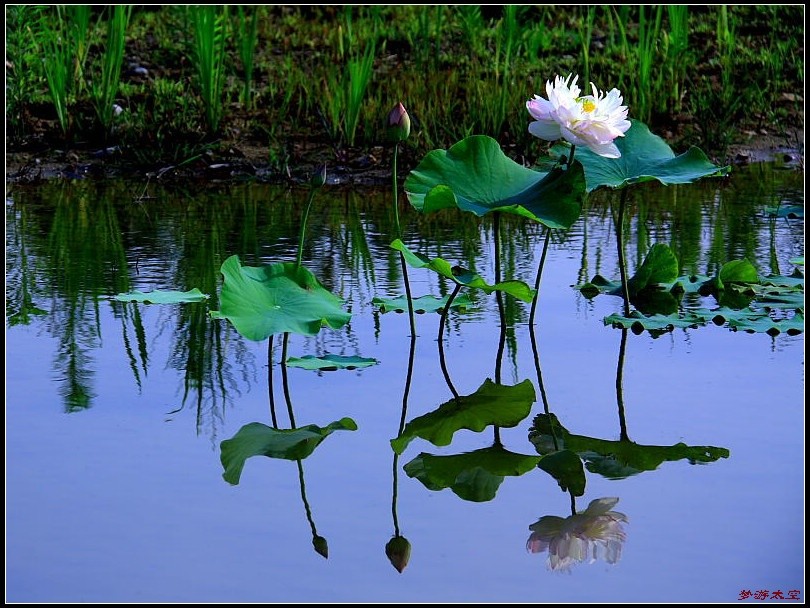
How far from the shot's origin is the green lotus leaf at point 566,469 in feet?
7.24

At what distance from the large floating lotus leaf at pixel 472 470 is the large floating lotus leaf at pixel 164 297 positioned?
1.18 m

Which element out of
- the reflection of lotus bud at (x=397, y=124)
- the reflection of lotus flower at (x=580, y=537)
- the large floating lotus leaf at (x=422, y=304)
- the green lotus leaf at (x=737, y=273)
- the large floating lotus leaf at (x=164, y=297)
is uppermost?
the reflection of lotus bud at (x=397, y=124)

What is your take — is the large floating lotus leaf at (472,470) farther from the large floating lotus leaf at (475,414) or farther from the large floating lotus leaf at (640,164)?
the large floating lotus leaf at (640,164)

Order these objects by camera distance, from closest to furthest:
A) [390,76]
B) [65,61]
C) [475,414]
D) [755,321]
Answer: [475,414] → [755,321] → [65,61] → [390,76]

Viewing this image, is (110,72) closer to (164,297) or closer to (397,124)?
(164,297)

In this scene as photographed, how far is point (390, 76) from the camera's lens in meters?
6.59

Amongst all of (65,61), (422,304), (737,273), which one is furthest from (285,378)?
(65,61)

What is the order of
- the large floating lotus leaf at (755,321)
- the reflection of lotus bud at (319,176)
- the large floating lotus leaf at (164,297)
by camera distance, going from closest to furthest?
the reflection of lotus bud at (319,176) → the large floating lotus leaf at (755,321) → the large floating lotus leaf at (164,297)

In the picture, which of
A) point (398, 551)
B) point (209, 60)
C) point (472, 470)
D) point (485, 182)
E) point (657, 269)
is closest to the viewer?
point (398, 551)

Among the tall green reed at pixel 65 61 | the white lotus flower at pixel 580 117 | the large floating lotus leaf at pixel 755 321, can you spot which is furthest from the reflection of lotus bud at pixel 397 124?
the tall green reed at pixel 65 61

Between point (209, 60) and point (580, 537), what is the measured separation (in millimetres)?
4405

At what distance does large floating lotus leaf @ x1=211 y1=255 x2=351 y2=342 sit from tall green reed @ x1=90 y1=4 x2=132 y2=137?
3.46 m

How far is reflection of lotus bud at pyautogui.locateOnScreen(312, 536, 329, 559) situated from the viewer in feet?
6.26

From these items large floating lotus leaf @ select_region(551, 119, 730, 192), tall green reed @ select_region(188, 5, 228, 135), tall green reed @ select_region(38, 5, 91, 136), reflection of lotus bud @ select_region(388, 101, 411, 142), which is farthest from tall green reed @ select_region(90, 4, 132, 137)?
reflection of lotus bud @ select_region(388, 101, 411, 142)
